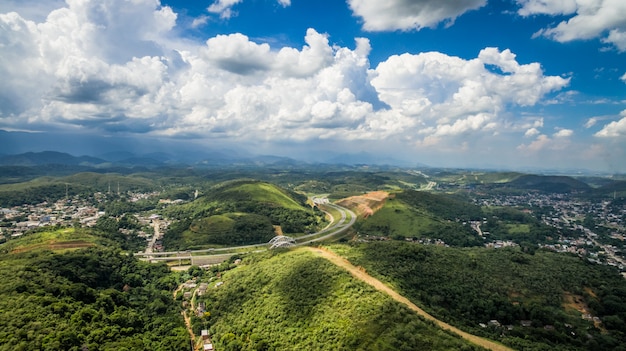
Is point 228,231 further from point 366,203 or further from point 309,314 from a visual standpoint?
point 366,203

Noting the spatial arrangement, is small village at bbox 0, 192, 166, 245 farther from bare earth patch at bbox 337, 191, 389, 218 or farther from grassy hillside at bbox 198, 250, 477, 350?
bare earth patch at bbox 337, 191, 389, 218

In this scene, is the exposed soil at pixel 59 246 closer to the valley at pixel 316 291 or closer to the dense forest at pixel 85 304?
the valley at pixel 316 291

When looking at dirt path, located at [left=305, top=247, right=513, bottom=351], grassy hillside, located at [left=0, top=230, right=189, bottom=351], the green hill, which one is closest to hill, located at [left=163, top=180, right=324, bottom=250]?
the green hill

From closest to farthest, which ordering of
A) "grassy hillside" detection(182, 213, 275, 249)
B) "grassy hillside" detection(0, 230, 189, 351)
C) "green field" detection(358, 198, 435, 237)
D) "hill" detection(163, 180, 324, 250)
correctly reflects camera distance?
"grassy hillside" detection(0, 230, 189, 351) → "grassy hillside" detection(182, 213, 275, 249) → "hill" detection(163, 180, 324, 250) → "green field" detection(358, 198, 435, 237)

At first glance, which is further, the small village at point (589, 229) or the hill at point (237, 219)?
the hill at point (237, 219)

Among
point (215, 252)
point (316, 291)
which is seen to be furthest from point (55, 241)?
point (316, 291)

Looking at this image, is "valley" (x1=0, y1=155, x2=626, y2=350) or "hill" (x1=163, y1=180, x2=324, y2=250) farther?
"hill" (x1=163, y1=180, x2=324, y2=250)

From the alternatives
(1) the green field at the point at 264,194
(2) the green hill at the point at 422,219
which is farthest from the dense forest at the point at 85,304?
(2) the green hill at the point at 422,219
